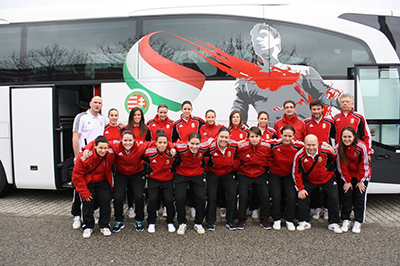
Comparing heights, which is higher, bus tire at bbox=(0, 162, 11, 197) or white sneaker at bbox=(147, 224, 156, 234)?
bus tire at bbox=(0, 162, 11, 197)

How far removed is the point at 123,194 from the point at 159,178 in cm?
59

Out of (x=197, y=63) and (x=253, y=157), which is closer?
(x=253, y=157)

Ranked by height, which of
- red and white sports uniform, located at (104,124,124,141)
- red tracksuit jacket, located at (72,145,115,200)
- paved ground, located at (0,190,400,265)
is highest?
red and white sports uniform, located at (104,124,124,141)

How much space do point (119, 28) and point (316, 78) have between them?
3.46 metres

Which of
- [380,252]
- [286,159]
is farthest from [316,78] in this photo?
[380,252]

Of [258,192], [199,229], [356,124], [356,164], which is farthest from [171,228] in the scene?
[356,124]

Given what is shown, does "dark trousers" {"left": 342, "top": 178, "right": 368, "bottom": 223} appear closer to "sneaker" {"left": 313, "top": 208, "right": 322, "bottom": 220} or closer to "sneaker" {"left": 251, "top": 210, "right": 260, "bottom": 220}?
"sneaker" {"left": 313, "top": 208, "right": 322, "bottom": 220}

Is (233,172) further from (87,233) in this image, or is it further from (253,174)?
(87,233)

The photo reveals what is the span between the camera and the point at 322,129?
4.36 m

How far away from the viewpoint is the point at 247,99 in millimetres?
4781

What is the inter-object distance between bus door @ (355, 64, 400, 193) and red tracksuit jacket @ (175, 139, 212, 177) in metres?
2.68

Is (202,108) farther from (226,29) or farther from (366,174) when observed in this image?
(366,174)

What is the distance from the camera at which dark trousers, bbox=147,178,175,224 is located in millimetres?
4086

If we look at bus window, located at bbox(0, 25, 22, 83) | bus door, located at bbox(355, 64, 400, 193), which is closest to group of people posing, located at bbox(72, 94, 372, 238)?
bus door, located at bbox(355, 64, 400, 193)
